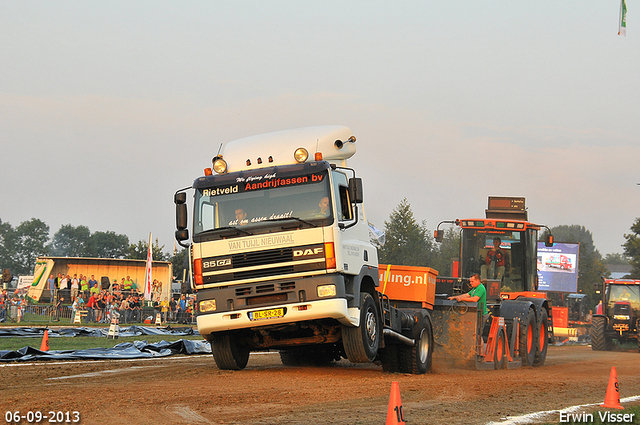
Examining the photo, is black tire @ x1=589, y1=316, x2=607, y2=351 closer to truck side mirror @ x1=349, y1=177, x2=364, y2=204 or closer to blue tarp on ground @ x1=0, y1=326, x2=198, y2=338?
blue tarp on ground @ x1=0, y1=326, x2=198, y2=338

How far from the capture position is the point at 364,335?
11734mm

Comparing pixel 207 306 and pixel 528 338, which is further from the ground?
pixel 207 306

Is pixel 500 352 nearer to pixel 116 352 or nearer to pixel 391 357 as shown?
pixel 391 357

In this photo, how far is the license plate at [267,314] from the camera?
11258mm

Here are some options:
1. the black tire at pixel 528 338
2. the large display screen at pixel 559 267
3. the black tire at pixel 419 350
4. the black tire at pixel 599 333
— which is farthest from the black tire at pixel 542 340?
the large display screen at pixel 559 267

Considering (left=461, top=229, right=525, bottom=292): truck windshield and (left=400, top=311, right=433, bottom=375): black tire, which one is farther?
(left=461, top=229, right=525, bottom=292): truck windshield

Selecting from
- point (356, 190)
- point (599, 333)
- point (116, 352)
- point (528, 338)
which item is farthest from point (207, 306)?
point (599, 333)

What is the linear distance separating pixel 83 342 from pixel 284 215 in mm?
11006

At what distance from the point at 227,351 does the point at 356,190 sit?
360 centimetres

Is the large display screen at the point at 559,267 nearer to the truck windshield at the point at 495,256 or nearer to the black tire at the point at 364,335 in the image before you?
the truck windshield at the point at 495,256

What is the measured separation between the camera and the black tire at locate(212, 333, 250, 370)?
41.1ft

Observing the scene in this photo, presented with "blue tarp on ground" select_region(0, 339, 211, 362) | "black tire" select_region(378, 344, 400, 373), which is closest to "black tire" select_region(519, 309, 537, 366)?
"black tire" select_region(378, 344, 400, 373)

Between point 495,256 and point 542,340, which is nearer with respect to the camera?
point 542,340

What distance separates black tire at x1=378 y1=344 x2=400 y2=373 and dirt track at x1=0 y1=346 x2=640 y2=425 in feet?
0.84
